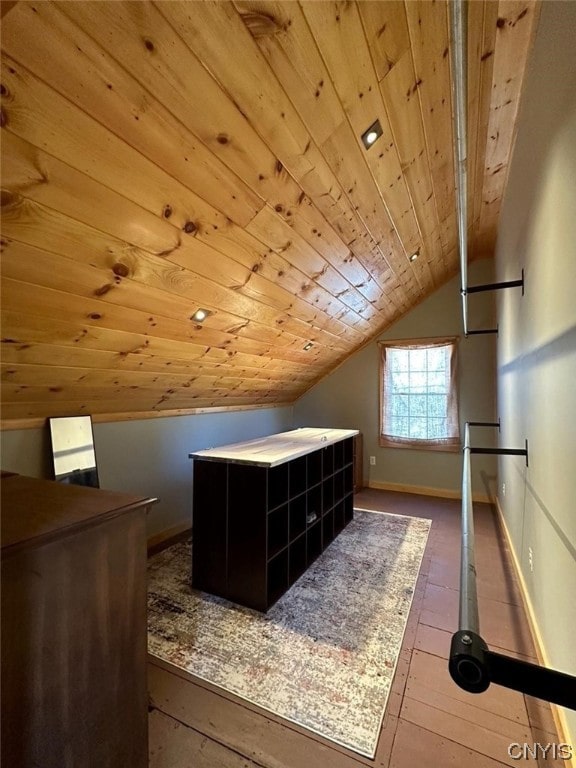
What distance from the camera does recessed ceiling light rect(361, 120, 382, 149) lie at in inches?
58.0

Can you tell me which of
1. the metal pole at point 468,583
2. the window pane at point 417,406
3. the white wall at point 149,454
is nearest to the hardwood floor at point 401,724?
the metal pole at point 468,583

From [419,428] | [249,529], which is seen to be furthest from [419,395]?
[249,529]

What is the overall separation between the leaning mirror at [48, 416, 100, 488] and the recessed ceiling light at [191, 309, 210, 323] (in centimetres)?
109

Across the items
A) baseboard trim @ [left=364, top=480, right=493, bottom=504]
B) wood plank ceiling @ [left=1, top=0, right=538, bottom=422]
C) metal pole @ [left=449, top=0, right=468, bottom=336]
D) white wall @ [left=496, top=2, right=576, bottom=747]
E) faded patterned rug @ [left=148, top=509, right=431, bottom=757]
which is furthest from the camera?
baseboard trim @ [left=364, top=480, right=493, bottom=504]

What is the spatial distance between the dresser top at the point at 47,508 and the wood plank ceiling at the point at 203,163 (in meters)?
0.75

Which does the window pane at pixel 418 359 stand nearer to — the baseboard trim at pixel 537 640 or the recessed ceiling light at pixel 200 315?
the baseboard trim at pixel 537 640

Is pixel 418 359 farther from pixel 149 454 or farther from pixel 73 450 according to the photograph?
pixel 73 450

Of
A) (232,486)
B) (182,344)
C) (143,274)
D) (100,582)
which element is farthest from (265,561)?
(143,274)

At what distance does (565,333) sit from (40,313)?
2.05 metres

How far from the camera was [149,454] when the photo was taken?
285 cm

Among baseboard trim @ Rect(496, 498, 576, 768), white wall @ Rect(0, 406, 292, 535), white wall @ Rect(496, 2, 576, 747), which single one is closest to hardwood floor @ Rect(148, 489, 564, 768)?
baseboard trim @ Rect(496, 498, 576, 768)

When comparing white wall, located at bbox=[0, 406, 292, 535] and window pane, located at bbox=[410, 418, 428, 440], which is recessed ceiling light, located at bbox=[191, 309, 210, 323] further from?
window pane, located at bbox=[410, 418, 428, 440]

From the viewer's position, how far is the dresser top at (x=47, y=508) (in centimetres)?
80

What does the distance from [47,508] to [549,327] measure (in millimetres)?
1941
